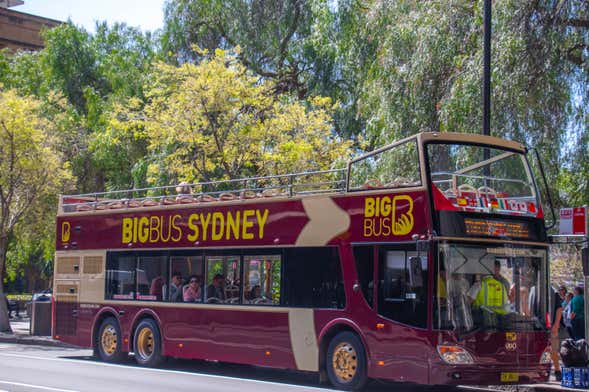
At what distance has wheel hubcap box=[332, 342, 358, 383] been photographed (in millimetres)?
15141

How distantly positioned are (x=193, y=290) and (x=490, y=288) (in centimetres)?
702

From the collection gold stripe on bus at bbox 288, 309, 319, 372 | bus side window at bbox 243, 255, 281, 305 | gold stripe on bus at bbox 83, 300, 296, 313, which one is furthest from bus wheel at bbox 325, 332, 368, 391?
bus side window at bbox 243, 255, 281, 305

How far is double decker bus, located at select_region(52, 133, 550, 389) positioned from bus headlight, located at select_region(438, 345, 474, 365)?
0.02 m

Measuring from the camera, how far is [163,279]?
19.5 metres

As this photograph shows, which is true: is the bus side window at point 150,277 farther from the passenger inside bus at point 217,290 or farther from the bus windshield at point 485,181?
the bus windshield at point 485,181

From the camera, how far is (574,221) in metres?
14.9

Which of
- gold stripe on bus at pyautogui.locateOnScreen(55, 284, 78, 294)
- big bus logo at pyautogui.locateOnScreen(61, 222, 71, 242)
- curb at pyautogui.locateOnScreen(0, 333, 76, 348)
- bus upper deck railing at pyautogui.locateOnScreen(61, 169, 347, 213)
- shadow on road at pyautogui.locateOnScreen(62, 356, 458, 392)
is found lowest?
shadow on road at pyautogui.locateOnScreen(62, 356, 458, 392)

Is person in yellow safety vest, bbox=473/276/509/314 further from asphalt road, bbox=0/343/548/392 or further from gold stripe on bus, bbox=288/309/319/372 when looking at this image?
gold stripe on bus, bbox=288/309/319/372

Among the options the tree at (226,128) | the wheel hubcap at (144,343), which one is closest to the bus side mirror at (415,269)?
the wheel hubcap at (144,343)

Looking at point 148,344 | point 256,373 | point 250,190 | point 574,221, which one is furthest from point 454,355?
point 148,344

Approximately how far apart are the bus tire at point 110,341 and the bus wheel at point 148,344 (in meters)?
0.62

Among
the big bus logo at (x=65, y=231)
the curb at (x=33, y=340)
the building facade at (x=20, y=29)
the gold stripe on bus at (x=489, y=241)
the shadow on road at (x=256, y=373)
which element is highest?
the building facade at (x=20, y=29)

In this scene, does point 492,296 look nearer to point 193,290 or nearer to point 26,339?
point 193,290

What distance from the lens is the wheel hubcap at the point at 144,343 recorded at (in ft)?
65.1
